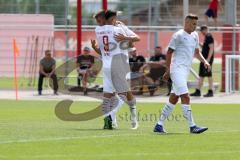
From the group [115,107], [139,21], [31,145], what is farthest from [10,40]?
[31,145]

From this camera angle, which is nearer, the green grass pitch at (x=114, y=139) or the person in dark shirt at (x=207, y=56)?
the green grass pitch at (x=114, y=139)

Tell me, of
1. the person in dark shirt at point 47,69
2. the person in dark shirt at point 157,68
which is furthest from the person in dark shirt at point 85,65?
the person in dark shirt at point 157,68

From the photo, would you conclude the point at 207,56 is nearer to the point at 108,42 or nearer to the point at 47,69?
the point at 47,69

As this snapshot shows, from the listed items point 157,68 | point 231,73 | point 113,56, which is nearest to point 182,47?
point 113,56

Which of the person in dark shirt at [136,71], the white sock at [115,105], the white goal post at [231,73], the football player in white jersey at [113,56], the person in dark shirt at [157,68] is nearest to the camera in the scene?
the football player in white jersey at [113,56]

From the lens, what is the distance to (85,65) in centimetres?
2850

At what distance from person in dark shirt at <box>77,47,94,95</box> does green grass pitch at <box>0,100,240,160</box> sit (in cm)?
764

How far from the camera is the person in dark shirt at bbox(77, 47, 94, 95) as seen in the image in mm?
28172

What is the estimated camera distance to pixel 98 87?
2836 centimetres

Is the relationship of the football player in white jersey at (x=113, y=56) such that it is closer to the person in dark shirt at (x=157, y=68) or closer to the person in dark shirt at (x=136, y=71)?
the person in dark shirt at (x=136, y=71)

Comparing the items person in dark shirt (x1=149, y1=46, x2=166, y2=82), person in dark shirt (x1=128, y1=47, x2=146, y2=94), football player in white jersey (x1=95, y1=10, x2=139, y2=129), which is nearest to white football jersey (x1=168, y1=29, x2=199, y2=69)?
football player in white jersey (x1=95, y1=10, x2=139, y2=129)

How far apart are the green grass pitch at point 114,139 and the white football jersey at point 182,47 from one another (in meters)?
1.23

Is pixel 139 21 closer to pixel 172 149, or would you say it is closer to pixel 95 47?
pixel 95 47

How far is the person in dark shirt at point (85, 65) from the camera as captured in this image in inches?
1109
